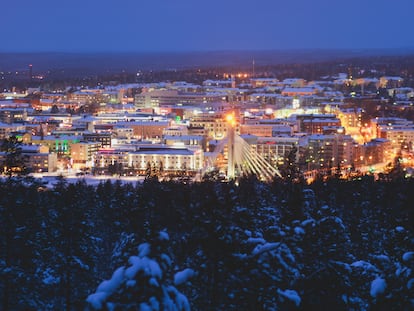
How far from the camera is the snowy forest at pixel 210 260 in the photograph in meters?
4.03

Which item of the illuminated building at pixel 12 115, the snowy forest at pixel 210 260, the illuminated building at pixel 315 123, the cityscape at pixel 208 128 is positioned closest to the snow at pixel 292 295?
the snowy forest at pixel 210 260

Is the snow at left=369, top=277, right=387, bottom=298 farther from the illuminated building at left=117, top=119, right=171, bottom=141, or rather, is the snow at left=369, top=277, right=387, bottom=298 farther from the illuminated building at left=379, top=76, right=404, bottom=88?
the illuminated building at left=379, top=76, right=404, bottom=88

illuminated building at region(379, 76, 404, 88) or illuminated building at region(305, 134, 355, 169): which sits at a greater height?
illuminated building at region(305, 134, 355, 169)

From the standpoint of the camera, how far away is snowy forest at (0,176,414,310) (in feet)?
13.2

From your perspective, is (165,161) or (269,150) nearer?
(165,161)

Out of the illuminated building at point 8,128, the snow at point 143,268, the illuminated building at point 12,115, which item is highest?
the snow at point 143,268

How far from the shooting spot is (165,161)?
89.5ft

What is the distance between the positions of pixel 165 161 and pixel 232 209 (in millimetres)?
21179

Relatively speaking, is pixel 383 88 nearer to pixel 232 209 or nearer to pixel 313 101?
pixel 313 101

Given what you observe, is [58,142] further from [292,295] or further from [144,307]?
[144,307]

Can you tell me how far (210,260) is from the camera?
550cm

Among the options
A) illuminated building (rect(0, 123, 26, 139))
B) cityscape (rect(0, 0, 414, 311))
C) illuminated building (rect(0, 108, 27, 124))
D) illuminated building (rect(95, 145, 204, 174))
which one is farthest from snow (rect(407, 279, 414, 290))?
illuminated building (rect(0, 108, 27, 124))

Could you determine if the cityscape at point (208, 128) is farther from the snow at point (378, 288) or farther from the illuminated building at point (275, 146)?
the snow at point (378, 288)

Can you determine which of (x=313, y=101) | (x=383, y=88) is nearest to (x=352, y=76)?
(x=383, y=88)
